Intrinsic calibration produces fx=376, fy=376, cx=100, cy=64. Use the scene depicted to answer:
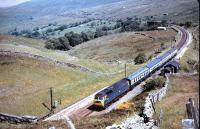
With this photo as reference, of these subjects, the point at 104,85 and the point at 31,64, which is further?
the point at 31,64

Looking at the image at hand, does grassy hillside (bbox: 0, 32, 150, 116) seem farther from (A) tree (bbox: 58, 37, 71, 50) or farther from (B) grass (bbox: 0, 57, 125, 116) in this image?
(A) tree (bbox: 58, 37, 71, 50)

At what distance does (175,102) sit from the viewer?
45.9m

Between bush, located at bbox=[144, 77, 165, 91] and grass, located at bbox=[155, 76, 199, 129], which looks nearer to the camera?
grass, located at bbox=[155, 76, 199, 129]

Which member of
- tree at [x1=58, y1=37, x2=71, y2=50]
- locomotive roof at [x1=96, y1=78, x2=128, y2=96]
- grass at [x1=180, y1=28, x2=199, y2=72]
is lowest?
tree at [x1=58, y1=37, x2=71, y2=50]

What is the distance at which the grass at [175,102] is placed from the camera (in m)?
35.2

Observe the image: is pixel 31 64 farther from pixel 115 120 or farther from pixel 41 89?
pixel 115 120

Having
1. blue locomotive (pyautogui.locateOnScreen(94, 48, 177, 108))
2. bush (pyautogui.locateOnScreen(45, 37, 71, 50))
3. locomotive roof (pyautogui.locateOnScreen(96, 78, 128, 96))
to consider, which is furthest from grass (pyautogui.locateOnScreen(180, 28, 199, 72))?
bush (pyautogui.locateOnScreen(45, 37, 71, 50))

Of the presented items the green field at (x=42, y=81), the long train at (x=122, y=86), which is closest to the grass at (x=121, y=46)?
the green field at (x=42, y=81)

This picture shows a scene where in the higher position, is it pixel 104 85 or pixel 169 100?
pixel 169 100

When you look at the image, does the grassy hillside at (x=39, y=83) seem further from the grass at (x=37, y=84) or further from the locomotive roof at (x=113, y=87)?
the locomotive roof at (x=113, y=87)

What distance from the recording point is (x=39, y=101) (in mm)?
63844

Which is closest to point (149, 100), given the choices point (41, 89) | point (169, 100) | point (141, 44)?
point (169, 100)

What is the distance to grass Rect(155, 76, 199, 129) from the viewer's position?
116 ft

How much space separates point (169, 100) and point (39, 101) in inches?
971
